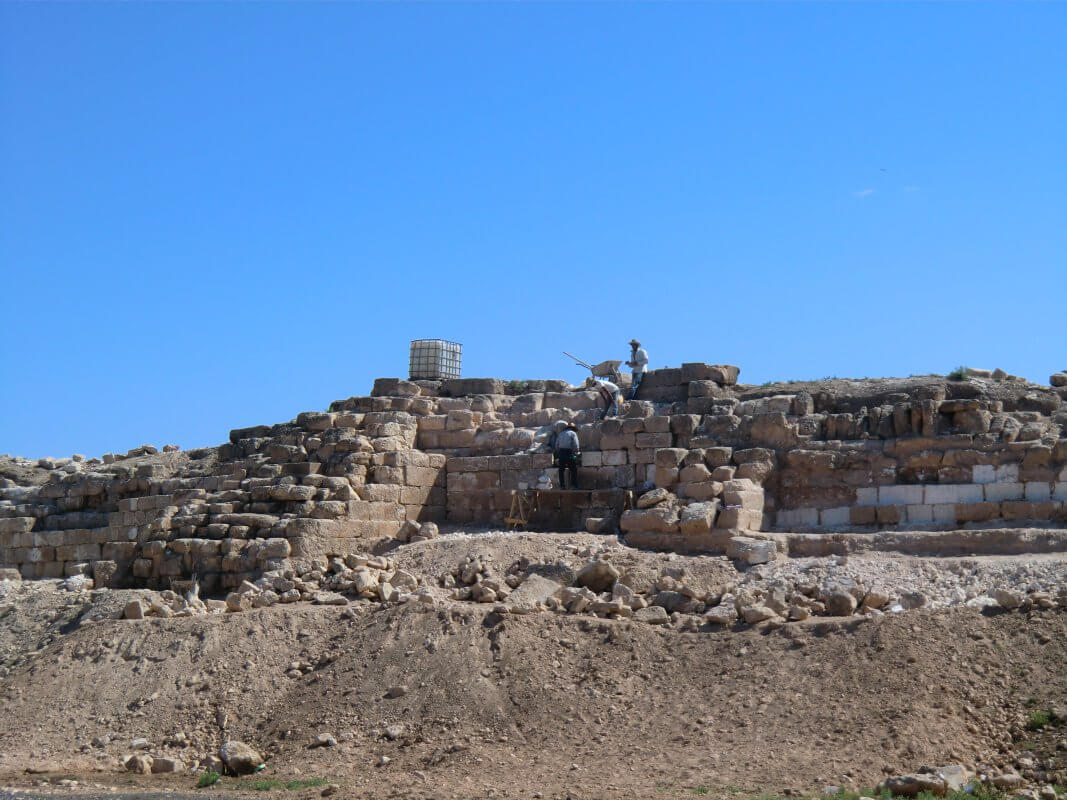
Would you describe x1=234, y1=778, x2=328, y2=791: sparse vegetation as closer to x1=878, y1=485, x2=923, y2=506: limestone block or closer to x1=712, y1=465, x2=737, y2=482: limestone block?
x1=712, y1=465, x2=737, y2=482: limestone block

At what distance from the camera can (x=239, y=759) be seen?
14656 millimetres

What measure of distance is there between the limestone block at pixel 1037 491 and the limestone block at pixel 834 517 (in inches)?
82.7

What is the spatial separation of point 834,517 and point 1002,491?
2016mm

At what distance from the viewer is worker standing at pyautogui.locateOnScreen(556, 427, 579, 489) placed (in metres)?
20.6

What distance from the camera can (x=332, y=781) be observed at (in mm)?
13906

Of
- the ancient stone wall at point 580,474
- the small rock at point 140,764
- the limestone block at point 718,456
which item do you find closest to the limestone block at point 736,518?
the ancient stone wall at point 580,474

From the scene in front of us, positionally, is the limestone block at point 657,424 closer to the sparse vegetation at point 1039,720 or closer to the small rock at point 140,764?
the sparse vegetation at point 1039,720

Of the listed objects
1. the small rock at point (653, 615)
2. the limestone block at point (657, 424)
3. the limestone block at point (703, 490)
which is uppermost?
the limestone block at point (657, 424)

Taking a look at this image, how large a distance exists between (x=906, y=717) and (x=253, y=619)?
7.81 metres

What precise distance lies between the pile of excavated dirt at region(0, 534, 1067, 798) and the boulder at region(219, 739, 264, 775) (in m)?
0.32

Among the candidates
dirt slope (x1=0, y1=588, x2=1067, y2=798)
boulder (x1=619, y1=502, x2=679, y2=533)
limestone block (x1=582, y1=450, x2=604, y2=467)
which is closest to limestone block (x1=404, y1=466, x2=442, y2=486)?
limestone block (x1=582, y1=450, x2=604, y2=467)

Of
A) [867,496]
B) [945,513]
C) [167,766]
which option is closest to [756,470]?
[867,496]

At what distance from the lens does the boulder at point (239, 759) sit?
A: 48.1 feet

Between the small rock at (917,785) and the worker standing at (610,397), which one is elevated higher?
the worker standing at (610,397)
